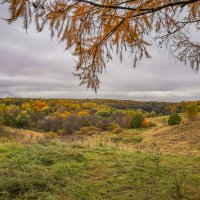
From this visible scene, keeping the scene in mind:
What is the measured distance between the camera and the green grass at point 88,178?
20.3 feet

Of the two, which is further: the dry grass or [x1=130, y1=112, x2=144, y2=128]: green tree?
[x1=130, y1=112, x2=144, y2=128]: green tree

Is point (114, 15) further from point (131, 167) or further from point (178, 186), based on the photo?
point (131, 167)

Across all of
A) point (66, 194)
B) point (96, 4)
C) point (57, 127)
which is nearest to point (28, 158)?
point (66, 194)

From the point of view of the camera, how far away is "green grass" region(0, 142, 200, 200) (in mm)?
6188

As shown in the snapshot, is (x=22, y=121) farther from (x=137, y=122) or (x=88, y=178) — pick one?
(x=88, y=178)

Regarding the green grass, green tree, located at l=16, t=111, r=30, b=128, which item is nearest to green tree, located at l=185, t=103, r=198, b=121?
green tree, located at l=16, t=111, r=30, b=128

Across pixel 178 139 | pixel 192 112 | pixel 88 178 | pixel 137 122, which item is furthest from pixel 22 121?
pixel 88 178

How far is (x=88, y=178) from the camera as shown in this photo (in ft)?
25.1

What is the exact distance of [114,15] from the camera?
4562 millimetres

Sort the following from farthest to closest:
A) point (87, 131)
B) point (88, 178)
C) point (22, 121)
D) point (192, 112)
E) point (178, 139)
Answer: point (22, 121) < point (87, 131) < point (192, 112) < point (178, 139) < point (88, 178)

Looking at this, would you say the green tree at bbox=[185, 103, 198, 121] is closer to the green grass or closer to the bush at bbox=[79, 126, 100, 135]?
the bush at bbox=[79, 126, 100, 135]

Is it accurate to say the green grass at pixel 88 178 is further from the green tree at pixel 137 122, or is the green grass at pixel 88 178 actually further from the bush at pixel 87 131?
the green tree at pixel 137 122

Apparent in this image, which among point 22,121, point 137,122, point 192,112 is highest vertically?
point 192,112

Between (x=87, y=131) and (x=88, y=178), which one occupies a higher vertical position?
(x=88, y=178)
